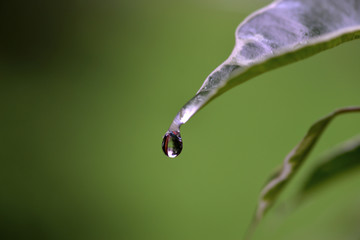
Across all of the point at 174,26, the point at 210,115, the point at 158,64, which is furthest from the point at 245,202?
the point at 174,26

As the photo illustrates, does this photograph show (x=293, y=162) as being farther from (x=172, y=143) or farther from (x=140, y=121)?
(x=140, y=121)

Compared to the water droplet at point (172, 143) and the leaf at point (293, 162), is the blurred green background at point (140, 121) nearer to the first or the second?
the leaf at point (293, 162)

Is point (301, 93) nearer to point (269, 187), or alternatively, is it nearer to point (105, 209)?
point (105, 209)

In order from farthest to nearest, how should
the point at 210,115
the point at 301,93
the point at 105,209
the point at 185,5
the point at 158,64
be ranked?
1. the point at 185,5
2. the point at 158,64
3. the point at 301,93
4. the point at 210,115
5. the point at 105,209

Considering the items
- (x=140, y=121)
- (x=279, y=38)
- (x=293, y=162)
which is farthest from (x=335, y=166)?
(x=140, y=121)

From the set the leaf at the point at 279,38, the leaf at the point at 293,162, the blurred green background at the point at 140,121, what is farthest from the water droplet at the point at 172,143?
the blurred green background at the point at 140,121

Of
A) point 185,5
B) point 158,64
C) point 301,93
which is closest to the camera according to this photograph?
point 301,93
